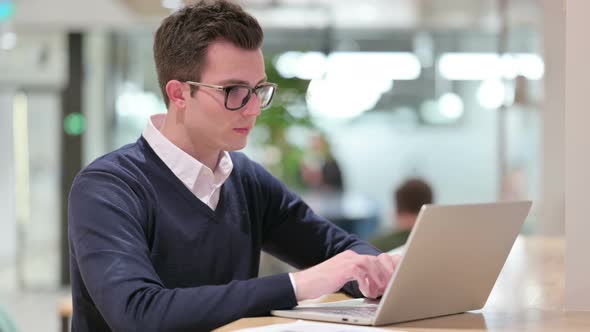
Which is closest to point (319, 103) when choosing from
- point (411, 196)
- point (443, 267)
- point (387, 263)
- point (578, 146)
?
point (411, 196)

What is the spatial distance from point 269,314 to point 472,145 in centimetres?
930

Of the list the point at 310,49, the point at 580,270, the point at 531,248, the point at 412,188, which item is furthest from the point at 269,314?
the point at 310,49

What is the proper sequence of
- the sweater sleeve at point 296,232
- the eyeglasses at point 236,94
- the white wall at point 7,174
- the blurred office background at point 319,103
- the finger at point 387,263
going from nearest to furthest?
the finger at point 387,263 < the eyeglasses at point 236,94 < the sweater sleeve at point 296,232 < the blurred office background at point 319,103 < the white wall at point 7,174

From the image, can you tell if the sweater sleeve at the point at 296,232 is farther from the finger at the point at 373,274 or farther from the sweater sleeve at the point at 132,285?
the sweater sleeve at the point at 132,285

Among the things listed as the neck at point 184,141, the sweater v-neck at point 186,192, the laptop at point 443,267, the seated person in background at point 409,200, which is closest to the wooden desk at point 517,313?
the laptop at point 443,267

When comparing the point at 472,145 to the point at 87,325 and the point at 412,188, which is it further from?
the point at 87,325

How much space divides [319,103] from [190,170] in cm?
880

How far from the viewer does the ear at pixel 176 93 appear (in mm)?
2086

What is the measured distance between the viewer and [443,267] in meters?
1.76

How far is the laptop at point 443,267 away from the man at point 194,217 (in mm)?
87

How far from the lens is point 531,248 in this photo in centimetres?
441

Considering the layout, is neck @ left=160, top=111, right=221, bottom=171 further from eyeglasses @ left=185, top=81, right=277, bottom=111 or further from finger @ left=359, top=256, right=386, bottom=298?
finger @ left=359, top=256, right=386, bottom=298

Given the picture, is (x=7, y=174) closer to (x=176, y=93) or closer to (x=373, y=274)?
(x=176, y=93)

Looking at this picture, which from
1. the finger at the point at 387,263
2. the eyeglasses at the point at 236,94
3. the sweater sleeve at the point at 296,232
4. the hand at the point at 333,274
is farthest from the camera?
the sweater sleeve at the point at 296,232
